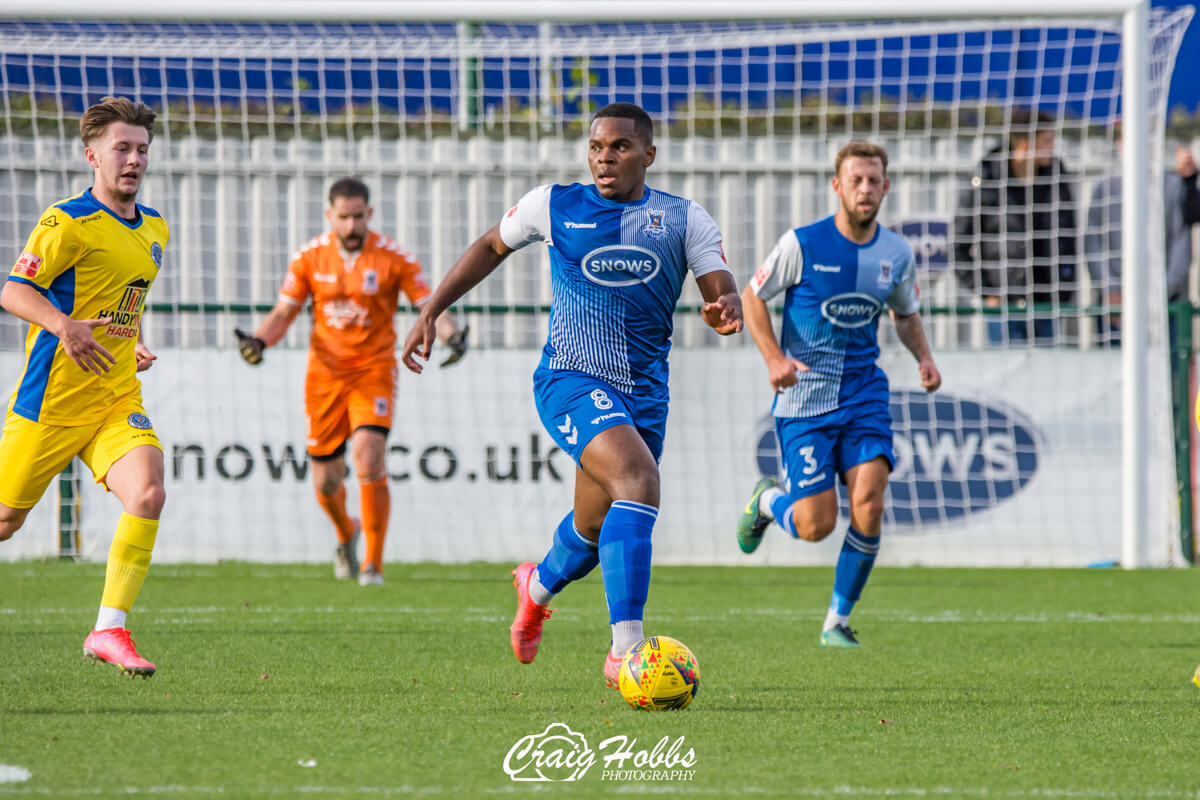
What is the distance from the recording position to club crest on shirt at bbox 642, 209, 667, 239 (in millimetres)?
4992

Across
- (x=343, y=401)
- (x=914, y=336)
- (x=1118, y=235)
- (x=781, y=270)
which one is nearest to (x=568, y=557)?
(x=781, y=270)

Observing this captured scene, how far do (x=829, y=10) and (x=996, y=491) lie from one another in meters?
3.65

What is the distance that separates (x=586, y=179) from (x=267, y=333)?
3784 mm

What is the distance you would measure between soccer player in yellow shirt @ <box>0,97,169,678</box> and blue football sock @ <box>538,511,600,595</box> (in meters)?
1.41

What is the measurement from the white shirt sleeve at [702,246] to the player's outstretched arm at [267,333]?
164 inches

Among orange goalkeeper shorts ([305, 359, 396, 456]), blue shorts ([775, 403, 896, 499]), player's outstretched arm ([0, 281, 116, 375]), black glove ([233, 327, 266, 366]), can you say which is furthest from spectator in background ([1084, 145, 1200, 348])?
player's outstretched arm ([0, 281, 116, 375])

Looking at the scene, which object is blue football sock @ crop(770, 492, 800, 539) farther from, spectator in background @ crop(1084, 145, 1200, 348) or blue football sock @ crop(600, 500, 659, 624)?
spectator in background @ crop(1084, 145, 1200, 348)

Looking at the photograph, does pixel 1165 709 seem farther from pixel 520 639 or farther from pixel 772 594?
pixel 772 594

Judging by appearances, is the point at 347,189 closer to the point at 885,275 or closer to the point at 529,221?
the point at 885,275

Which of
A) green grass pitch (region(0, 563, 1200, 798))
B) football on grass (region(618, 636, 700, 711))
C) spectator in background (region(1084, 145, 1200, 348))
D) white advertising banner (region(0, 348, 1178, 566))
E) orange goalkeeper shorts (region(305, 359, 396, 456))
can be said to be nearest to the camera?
green grass pitch (region(0, 563, 1200, 798))

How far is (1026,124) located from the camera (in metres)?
Result: 11.6

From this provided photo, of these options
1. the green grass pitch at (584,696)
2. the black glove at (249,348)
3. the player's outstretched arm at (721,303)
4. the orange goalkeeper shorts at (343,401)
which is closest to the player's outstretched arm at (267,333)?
the black glove at (249,348)

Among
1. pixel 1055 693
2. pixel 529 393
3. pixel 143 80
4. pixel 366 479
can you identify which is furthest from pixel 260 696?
pixel 143 80

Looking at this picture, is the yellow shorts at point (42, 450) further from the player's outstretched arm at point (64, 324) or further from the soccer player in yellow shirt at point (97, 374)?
the player's outstretched arm at point (64, 324)
